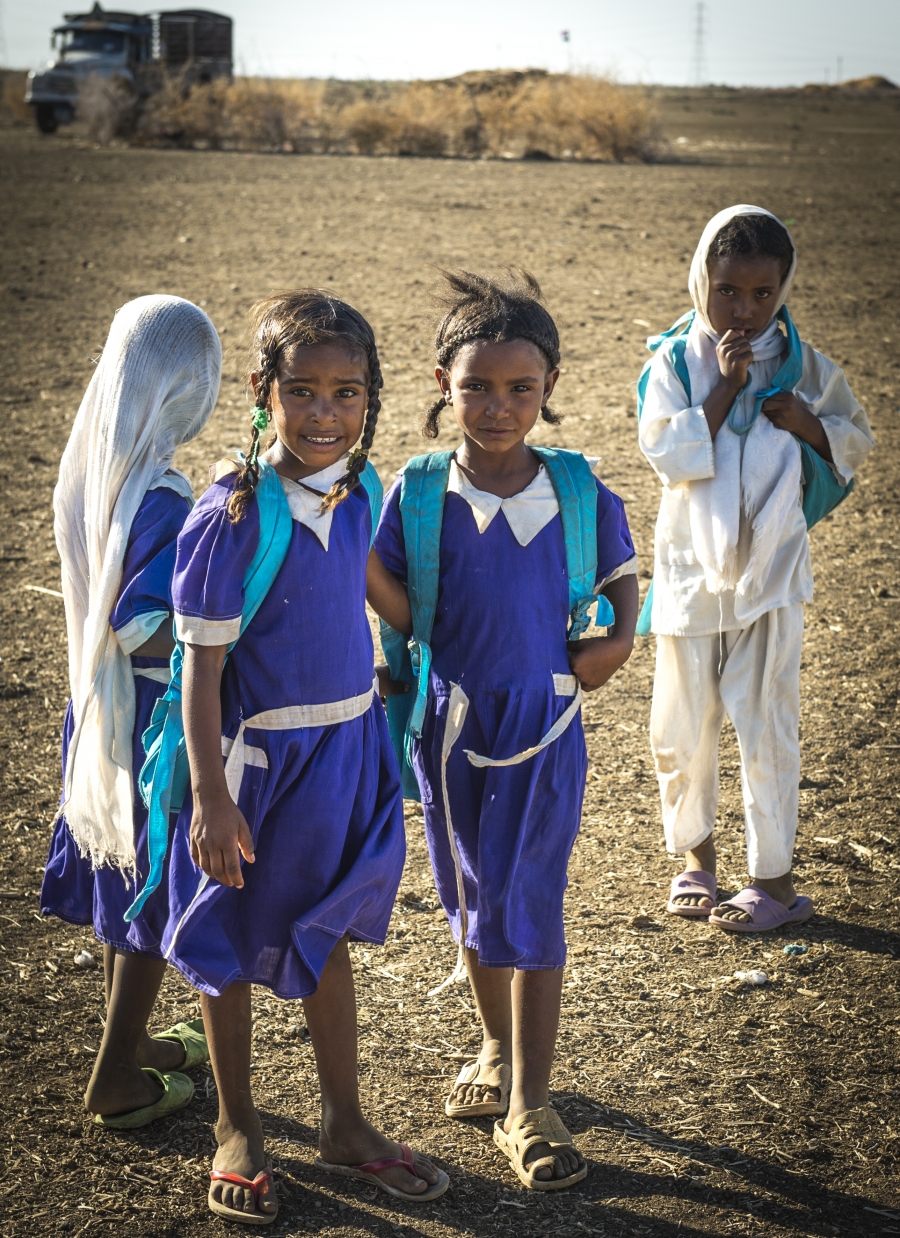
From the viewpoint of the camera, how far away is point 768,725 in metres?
3.26

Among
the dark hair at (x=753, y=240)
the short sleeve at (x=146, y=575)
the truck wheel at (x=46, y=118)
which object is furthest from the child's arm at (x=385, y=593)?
the truck wheel at (x=46, y=118)

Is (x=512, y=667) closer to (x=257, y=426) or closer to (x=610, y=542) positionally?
(x=610, y=542)

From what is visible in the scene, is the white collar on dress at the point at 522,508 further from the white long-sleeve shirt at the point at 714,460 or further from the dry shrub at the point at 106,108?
the dry shrub at the point at 106,108

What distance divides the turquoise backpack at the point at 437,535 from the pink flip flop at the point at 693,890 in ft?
4.05

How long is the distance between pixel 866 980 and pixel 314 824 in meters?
1.71

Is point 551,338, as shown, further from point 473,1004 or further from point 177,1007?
point 177,1007

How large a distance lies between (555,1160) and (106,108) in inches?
971

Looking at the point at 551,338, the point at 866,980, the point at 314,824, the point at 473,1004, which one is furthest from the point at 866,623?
the point at 314,824

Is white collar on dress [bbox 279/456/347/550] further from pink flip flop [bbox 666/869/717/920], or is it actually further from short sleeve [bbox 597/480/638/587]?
pink flip flop [bbox 666/869/717/920]

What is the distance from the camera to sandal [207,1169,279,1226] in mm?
2273

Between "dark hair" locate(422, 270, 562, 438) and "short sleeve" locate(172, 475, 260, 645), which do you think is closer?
"short sleeve" locate(172, 475, 260, 645)

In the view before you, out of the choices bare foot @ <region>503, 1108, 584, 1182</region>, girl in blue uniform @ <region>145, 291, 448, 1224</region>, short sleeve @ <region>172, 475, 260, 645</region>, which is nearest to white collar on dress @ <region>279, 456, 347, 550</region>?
girl in blue uniform @ <region>145, 291, 448, 1224</region>

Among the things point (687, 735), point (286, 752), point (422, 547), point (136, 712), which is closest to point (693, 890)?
point (687, 735)

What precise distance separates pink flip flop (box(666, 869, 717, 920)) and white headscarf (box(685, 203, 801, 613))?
0.83 m
